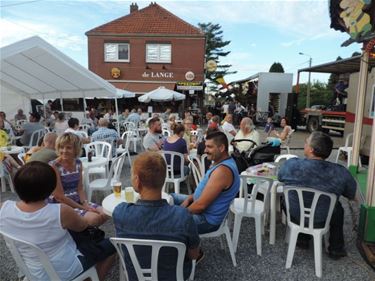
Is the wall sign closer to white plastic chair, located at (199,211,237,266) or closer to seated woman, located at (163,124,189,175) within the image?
seated woman, located at (163,124,189,175)

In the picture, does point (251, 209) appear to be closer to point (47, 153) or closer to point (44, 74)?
point (47, 153)

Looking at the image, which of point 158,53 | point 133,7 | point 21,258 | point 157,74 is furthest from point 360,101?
point 133,7

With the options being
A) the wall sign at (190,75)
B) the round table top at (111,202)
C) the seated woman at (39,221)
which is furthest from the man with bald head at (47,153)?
the wall sign at (190,75)

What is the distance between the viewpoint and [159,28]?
61.0 feet

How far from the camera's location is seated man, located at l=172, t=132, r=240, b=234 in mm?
2289

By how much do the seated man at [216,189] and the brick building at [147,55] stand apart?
15.9m

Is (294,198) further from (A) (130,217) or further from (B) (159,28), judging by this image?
(B) (159,28)

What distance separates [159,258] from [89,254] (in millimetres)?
618

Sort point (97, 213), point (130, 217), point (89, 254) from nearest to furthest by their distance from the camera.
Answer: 1. point (130, 217)
2. point (89, 254)
3. point (97, 213)

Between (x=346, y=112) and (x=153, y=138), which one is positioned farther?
(x=346, y=112)

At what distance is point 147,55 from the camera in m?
18.4

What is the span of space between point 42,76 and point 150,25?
1152cm

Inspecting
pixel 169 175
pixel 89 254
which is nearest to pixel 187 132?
pixel 169 175

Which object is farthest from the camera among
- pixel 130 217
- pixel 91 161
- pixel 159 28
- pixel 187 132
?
pixel 159 28
